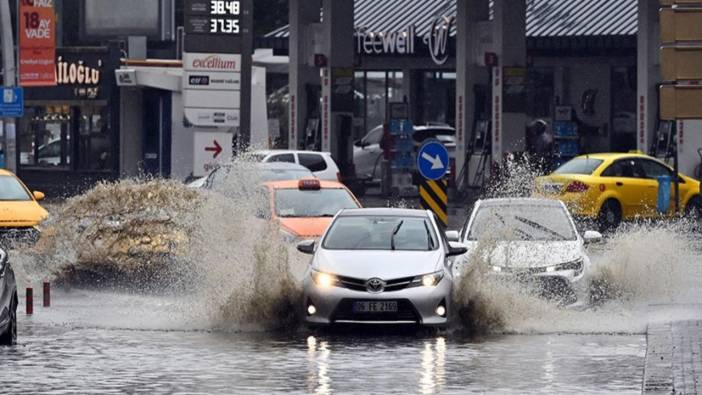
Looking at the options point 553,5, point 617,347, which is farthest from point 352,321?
point 553,5

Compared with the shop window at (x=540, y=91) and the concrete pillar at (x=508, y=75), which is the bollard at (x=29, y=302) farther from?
the shop window at (x=540, y=91)

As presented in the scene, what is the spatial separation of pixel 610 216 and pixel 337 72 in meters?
16.1

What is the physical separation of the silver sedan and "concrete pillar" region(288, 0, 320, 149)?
34.7m

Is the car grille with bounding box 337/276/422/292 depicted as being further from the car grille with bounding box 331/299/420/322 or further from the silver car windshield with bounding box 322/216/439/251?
the silver car windshield with bounding box 322/216/439/251

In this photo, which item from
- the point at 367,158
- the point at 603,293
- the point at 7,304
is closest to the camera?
the point at 7,304

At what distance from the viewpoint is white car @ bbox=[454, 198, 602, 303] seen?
21.4 meters

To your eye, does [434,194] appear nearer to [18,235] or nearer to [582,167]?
[18,235]

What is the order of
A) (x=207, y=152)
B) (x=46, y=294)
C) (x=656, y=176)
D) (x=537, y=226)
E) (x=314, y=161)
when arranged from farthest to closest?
(x=314, y=161) < (x=656, y=176) < (x=207, y=152) < (x=46, y=294) < (x=537, y=226)

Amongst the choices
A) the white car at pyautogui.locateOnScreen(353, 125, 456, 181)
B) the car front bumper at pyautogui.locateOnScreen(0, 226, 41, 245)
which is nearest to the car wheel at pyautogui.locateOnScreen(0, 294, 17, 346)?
the car front bumper at pyautogui.locateOnScreen(0, 226, 41, 245)

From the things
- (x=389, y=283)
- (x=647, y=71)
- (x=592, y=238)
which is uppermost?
(x=647, y=71)

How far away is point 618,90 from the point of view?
6034 centimetres

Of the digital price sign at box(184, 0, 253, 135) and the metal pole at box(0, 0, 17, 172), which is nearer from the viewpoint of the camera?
the digital price sign at box(184, 0, 253, 135)

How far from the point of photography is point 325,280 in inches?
771

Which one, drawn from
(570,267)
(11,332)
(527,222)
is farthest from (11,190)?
(11,332)
